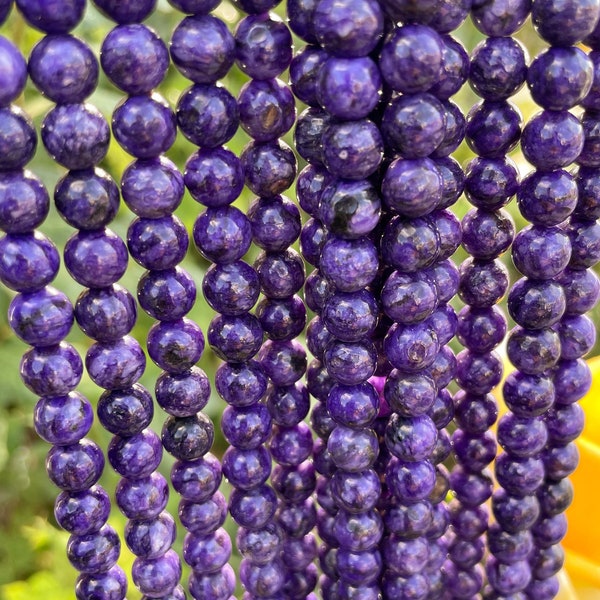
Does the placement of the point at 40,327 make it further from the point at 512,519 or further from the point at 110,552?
the point at 512,519

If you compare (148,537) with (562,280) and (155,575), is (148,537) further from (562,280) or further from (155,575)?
(562,280)

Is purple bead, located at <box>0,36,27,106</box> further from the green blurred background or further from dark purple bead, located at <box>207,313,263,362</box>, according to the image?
the green blurred background

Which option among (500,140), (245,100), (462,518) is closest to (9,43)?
(245,100)

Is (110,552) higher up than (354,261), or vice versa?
(354,261)

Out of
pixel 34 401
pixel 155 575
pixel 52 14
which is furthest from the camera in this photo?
pixel 34 401

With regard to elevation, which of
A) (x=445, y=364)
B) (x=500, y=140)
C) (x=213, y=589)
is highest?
(x=500, y=140)

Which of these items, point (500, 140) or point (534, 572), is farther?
point (534, 572)

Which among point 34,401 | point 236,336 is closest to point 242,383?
point 236,336
